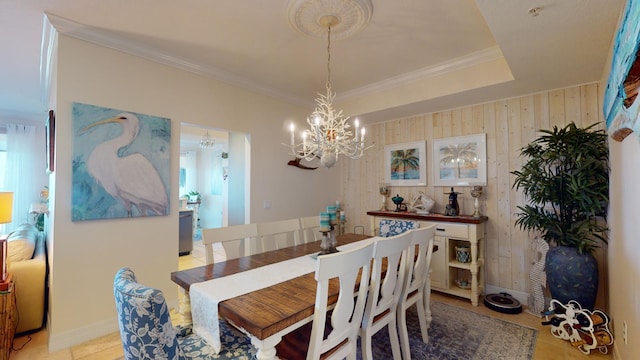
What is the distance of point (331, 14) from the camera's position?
2074mm

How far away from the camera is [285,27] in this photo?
7.79 ft

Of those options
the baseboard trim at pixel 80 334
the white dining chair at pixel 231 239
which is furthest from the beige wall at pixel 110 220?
the white dining chair at pixel 231 239

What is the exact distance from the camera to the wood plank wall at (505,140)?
290cm

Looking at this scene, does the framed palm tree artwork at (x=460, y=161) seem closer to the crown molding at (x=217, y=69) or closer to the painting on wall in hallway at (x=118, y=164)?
the crown molding at (x=217, y=69)

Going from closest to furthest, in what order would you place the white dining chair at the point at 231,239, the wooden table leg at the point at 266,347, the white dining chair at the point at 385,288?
the wooden table leg at the point at 266,347 < the white dining chair at the point at 385,288 < the white dining chair at the point at 231,239

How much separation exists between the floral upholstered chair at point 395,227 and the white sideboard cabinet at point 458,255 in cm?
39

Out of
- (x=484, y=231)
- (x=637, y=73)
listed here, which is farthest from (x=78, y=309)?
(x=484, y=231)

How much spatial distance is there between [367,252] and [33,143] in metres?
6.58

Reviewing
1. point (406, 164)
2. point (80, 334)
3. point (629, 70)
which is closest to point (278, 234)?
point (80, 334)

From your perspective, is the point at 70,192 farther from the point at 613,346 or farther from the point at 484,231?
the point at 613,346

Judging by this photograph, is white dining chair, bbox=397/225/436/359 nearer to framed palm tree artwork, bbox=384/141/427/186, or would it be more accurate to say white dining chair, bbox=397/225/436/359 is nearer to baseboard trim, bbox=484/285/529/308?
baseboard trim, bbox=484/285/529/308

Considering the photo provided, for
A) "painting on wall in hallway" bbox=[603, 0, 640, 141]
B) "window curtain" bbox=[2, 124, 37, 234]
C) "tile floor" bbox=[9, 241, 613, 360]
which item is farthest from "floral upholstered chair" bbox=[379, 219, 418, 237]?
"window curtain" bbox=[2, 124, 37, 234]

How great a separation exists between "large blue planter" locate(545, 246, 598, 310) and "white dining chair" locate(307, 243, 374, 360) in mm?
2106

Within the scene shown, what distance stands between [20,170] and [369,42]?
632 centimetres
